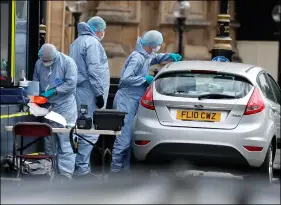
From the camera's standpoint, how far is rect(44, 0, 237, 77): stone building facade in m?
32.7

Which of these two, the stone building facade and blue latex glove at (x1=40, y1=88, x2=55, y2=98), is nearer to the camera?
blue latex glove at (x1=40, y1=88, x2=55, y2=98)

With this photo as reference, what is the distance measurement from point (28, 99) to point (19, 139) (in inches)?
20.0

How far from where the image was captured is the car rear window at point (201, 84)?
10.2m

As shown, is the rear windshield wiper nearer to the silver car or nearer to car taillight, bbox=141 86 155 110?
the silver car

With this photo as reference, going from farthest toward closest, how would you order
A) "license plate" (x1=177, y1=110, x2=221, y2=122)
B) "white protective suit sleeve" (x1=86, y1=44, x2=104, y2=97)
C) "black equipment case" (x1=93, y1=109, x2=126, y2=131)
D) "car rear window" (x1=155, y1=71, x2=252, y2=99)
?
"white protective suit sleeve" (x1=86, y1=44, x2=104, y2=97), "car rear window" (x1=155, y1=71, x2=252, y2=99), "license plate" (x1=177, y1=110, x2=221, y2=122), "black equipment case" (x1=93, y1=109, x2=126, y2=131)

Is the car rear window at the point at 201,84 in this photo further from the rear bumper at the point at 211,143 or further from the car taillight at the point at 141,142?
the car taillight at the point at 141,142

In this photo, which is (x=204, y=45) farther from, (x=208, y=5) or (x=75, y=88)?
(x=75, y=88)

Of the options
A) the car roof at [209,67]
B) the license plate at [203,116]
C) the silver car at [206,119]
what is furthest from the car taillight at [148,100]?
the license plate at [203,116]

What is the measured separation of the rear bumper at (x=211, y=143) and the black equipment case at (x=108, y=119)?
2.49 feet

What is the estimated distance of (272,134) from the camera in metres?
10.5

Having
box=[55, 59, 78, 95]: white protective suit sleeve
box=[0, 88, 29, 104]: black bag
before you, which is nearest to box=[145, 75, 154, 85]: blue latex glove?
box=[55, 59, 78, 95]: white protective suit sleeve

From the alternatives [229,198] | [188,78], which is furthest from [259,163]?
[229,198]

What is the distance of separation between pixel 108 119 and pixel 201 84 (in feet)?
4.21

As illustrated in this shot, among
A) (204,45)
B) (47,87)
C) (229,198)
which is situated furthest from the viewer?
(204,45)
